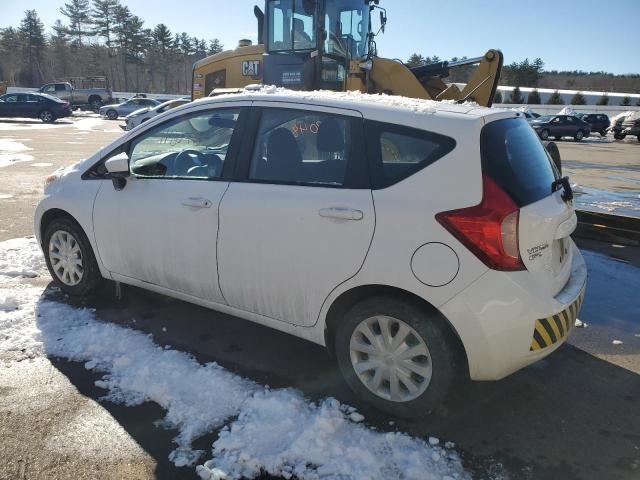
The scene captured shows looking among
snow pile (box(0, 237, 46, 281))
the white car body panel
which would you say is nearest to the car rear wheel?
snow pile (box(0, 237, 46, 281))

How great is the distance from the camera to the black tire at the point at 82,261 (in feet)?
13.6

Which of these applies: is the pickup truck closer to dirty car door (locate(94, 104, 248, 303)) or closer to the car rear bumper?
dirty car door (locate(94, 104, 248, 303))

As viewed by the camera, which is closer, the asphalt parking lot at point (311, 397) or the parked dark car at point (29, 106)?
the asphalt parking lot at point (311, 397)

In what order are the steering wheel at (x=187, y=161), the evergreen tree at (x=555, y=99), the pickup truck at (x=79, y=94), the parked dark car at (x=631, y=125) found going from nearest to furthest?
the steering wheel at (x=187, y=161), the parked dark car at (x=631, y=125), the pickup truck at (x=79, y=94), the evergreen tree at (x=555, y=99)

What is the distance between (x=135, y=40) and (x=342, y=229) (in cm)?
8837

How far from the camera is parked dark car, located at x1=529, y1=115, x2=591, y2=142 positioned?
31.8 meters

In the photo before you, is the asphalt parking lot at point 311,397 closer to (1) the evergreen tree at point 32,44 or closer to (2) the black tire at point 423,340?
(2) the black tire at point 423,340

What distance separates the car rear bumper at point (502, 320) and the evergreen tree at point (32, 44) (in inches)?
3609

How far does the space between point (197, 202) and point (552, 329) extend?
2.26 metres

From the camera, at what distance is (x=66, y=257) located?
4297mm

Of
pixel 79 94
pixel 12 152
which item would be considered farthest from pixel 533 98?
pixel 12 152

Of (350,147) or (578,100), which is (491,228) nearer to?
(350,147)

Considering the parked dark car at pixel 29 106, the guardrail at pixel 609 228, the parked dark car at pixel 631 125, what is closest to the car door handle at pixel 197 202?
the guardrail at pixel 609 228

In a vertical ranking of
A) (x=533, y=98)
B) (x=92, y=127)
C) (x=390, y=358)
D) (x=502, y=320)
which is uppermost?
(x=533, y=98)
